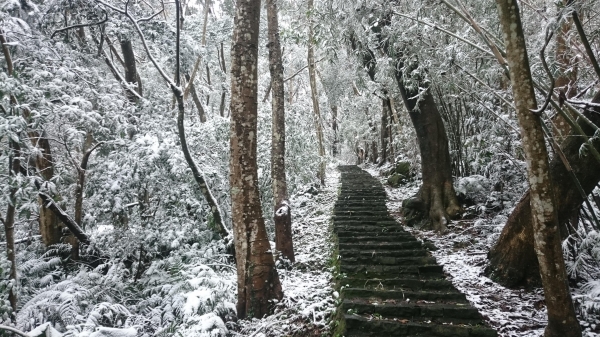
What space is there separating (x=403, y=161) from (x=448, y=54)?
358 inches

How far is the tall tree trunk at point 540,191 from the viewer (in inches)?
117

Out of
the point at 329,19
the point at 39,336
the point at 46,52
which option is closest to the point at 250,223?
the point at 39,336

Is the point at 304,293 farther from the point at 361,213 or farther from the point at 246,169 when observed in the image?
the point at 361,213

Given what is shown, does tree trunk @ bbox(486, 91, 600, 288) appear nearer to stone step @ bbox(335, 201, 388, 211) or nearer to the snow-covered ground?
the snow-covered ground

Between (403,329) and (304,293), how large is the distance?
1.71m

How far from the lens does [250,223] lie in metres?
4.41

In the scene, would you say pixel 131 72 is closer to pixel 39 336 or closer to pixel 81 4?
pixel 81 4

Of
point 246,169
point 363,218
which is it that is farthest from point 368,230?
point 246,169

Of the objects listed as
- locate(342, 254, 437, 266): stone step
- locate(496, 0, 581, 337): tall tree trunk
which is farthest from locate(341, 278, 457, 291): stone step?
locate(496, 0, 581, 337): tall tree trunk

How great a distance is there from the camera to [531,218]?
4.57 m

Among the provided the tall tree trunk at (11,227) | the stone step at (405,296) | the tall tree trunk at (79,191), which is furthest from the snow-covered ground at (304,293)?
the tall tree trunk at (79,191)

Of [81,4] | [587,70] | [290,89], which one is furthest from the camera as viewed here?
[290,89]

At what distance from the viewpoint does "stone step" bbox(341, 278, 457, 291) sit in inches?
174

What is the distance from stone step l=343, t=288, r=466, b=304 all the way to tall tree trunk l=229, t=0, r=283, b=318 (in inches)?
45.4
